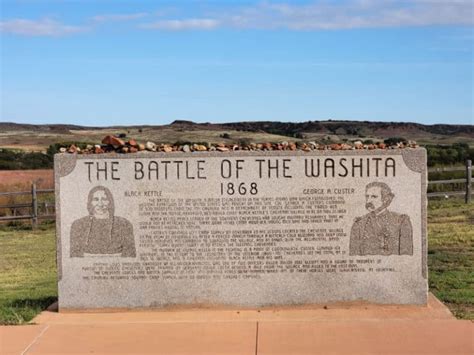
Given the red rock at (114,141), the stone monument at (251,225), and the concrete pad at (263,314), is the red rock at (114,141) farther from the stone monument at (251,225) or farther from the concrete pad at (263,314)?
the concrete pad at (263,314)

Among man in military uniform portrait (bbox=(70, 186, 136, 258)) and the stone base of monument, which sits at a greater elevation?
man in military uniform portrait (bbox=(70, 186, 136, 258))

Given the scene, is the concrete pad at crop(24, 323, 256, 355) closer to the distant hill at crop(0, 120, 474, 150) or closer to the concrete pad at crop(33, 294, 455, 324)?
the concrete pad at crop(33, 294, 455, 324)

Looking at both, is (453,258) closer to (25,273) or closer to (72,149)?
(72,149)

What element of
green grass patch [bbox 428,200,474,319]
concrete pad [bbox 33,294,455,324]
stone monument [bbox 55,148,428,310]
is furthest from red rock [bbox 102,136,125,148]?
green grass patch [bbox 428,200,474,319]

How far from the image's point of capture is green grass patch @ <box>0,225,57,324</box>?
7.82m

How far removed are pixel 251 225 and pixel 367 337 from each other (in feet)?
5.37

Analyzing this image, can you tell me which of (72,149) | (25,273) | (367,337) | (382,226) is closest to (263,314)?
(367,337)

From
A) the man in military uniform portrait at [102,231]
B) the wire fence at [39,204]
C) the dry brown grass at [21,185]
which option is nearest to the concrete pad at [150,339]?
the man in military uniform portrait at [102,231]

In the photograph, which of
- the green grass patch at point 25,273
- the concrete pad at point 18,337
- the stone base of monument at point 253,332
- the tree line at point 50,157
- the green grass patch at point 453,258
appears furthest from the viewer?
the tree line at point 50,157

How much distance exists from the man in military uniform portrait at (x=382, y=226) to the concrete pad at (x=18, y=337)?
9.76 feet

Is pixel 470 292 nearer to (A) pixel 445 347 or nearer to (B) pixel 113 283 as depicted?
(A) pixel 445 347

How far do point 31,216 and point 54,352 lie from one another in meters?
16.0

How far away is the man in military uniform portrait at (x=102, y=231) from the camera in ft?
24.3

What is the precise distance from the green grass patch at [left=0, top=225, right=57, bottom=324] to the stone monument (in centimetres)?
105
